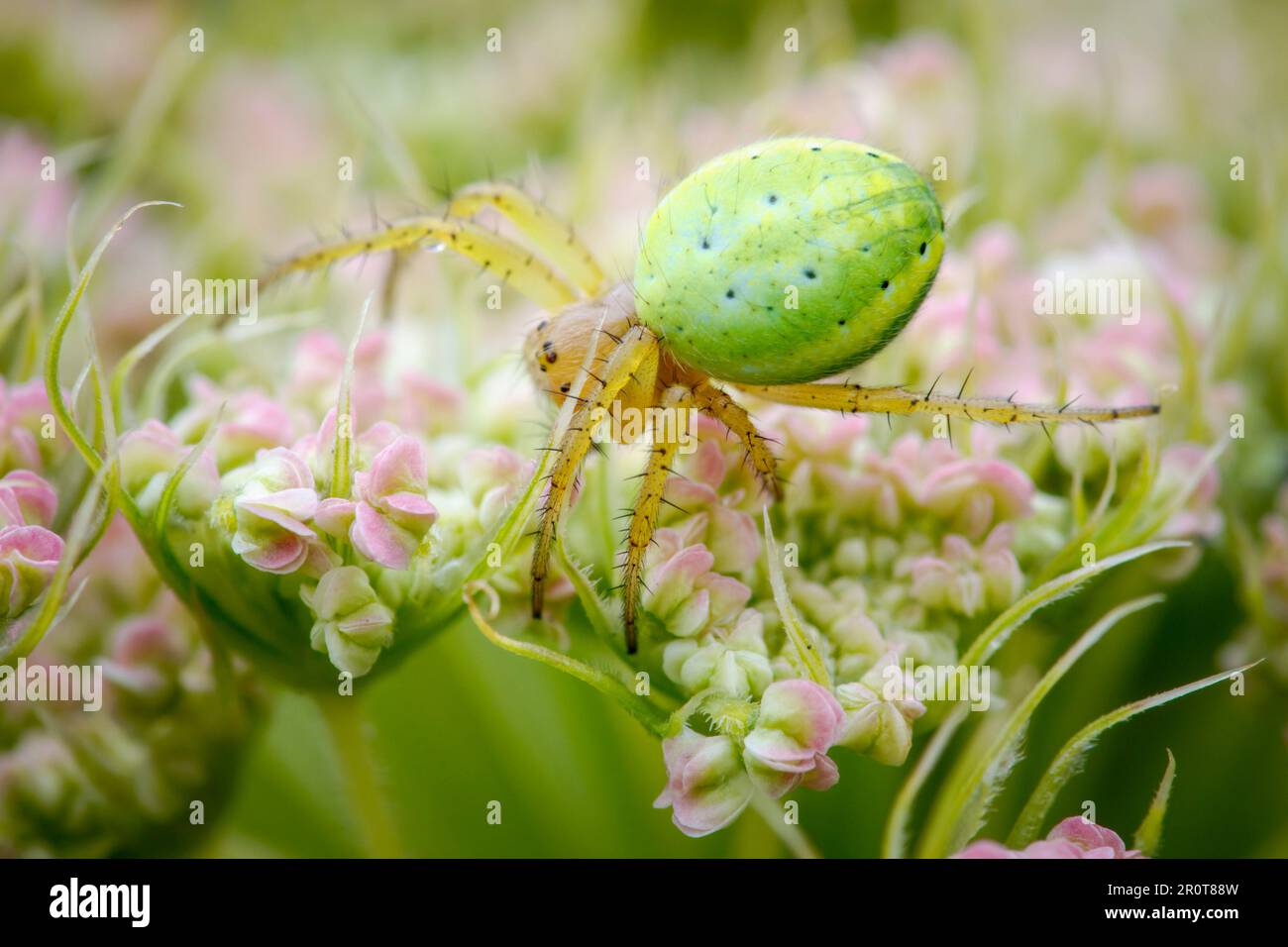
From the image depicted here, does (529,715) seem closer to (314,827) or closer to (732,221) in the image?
(314,827)

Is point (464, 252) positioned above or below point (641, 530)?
above

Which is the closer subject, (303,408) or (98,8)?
(303,408)

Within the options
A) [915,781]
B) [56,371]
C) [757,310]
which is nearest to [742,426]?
[757,310]

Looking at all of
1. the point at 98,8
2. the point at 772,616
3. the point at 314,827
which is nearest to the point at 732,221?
the point at 772,616

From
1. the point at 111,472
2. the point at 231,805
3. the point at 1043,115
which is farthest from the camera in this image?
the point at 1043,115

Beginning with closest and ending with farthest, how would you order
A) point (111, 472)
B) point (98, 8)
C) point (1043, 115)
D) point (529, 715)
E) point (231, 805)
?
point (111, 472) → point (231, 805) → point (529, 715) → point (1043, 115) → point (98, 8)

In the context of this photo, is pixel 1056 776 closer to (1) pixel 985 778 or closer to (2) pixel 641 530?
(1) pixel 985 778
